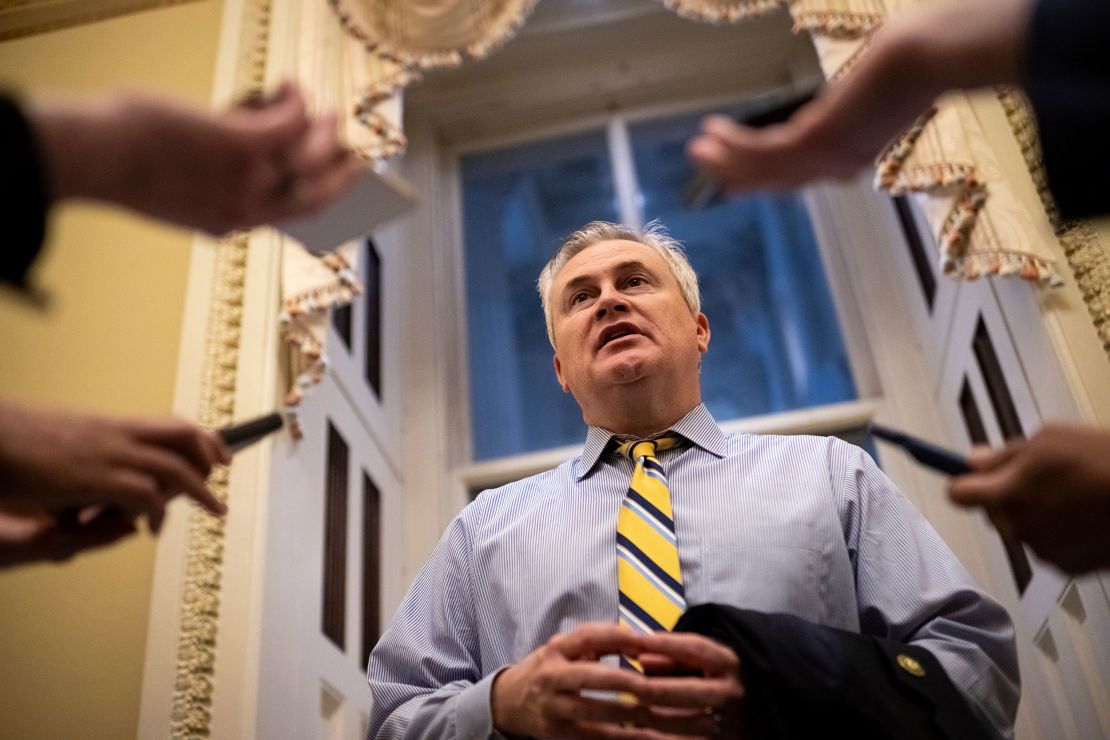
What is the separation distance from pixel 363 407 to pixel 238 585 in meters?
0.74

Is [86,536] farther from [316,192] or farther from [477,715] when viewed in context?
[477,715]

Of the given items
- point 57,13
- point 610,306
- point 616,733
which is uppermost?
point 57,13

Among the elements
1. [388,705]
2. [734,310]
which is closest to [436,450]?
[734,310]

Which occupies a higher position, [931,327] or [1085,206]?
[931,327]

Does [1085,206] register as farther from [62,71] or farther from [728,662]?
[62,71]

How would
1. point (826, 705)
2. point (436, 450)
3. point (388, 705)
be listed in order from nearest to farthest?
point (826, 705), point (388, 705), point (436, 450)

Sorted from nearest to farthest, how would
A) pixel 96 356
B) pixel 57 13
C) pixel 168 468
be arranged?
pixel 168 468 → pixel 96 356 → pixel 57 13

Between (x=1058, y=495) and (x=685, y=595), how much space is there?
0.65 metres

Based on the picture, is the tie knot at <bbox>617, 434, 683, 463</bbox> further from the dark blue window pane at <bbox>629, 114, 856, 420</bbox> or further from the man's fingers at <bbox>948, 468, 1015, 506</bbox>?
the dark blue window pane at <bbox>629, 114, 856, 420</bbox>

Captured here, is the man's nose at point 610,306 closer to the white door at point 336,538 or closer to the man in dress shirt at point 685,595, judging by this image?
the man in dress shirt at point 685,595

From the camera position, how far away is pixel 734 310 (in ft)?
9.16

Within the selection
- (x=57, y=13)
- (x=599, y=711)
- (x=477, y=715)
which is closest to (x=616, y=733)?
(x=599, y=711)

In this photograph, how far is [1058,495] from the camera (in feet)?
2.20

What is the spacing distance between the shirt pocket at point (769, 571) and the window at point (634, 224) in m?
1.36
